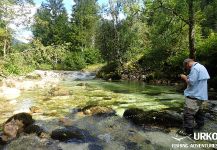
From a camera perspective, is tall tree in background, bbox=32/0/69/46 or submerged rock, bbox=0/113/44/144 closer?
submerged rock, bbox=0/113/44/144

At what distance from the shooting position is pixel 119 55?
39.9m

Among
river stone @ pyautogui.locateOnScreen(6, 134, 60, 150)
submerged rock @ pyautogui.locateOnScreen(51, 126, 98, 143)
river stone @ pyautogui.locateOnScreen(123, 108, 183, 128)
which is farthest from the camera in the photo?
river stone @ pyautogui.locateOnScreen(123, 108, 183, 128)

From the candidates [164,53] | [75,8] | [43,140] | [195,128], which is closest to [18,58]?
[43,140]

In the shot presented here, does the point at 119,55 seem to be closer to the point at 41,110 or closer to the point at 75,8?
the point at 41,110

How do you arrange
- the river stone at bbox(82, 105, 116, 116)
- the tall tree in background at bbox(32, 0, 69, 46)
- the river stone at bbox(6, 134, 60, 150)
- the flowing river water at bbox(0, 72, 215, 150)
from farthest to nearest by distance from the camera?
the tall tree in background at bbox(32, 0, 69, 46) → the river stone at bbox(82, 105, 116, 116) → the flowing river water at bbox(0, 72, 215, 150) → the river stone at bbox(6, 134, 60, 150)

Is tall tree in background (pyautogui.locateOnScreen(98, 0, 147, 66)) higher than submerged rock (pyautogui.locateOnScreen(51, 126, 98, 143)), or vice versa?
tall tree in background (pyautogui.locateOnScreen(98, 0, 147, 66))

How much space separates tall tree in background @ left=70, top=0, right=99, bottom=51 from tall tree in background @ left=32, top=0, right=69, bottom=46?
3.21m

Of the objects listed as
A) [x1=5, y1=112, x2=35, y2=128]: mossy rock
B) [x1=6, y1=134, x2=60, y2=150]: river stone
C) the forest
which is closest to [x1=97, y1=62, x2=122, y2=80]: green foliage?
the forest

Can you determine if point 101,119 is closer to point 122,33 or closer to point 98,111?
point 98,111

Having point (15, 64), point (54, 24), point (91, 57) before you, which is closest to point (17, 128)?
point (15, 64)

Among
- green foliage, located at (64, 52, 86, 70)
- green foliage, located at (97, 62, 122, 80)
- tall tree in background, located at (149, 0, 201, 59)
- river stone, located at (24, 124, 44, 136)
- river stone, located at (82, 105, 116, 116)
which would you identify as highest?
tall tree in background, located at (149, 0, 201, 59)

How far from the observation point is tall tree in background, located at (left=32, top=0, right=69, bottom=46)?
248 ft

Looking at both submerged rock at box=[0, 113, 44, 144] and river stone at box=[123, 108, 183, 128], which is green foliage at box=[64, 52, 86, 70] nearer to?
river stone at box=[123, 108, 183, 128]

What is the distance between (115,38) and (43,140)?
34.3 meters
